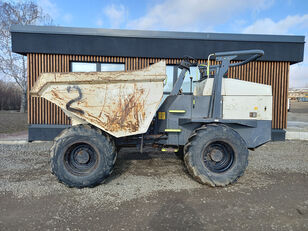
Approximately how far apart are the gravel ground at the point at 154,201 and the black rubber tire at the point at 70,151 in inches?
8.6

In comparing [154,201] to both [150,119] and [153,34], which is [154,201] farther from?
[153,34]

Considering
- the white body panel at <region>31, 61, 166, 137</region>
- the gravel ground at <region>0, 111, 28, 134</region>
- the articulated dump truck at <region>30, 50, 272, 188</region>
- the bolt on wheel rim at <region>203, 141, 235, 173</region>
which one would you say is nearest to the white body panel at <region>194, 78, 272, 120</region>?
the articulated dump truck at <region>30, 50, 272, 188</region>

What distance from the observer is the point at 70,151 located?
A: 345 cm

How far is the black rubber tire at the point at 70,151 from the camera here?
329 centimetres

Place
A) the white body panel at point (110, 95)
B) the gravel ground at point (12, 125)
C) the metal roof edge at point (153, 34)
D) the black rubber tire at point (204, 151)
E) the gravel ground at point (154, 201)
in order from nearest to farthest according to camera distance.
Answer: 1. the gravel ground at point (154, 201)
2. the white body panel at point (110, 95)
3. the black rubber tire at point (204, 151)
4. the metal roof edge at point (153, 34)
5. the gravel ground at point (12, 125)

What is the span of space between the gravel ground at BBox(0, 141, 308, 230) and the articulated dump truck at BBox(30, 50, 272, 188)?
0.36 meters

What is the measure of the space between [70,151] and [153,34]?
5.70m

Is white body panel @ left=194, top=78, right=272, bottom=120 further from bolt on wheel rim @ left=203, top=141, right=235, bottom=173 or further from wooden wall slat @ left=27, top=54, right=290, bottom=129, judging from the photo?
wooden wall slat @ left=27, top=54, right=290, bottom=129

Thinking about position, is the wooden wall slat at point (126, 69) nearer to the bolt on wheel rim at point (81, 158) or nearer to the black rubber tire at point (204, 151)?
the bolt on wheel rim at point (81, 158)

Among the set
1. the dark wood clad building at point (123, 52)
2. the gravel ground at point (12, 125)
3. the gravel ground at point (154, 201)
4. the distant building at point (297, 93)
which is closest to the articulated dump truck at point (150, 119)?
the gravel ground at point (154, 201)

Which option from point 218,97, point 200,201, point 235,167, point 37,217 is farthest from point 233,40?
point 37,217

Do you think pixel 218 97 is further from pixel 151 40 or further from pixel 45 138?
pixel 45 138

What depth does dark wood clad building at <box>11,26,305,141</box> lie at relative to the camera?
23.1 ft

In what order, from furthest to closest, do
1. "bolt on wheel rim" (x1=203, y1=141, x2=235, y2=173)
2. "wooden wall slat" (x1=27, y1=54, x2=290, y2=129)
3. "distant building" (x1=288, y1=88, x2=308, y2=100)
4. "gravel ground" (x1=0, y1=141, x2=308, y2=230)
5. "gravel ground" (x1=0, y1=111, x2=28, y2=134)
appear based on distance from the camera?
"distant building" (x1=288, y1=88, x2=308, y2=100) < "gravel ground" (x1=0, y1=111, x2=28, y2=134) < "wooden wall slat" (x1=27, y1=54, x2=290, y2=129) < "bolt on wheel rim" (x1=203, y1=141, x2=235, y2=173) < "gravel ground" (x1=0, y1=141, x2=308, y2=230)
